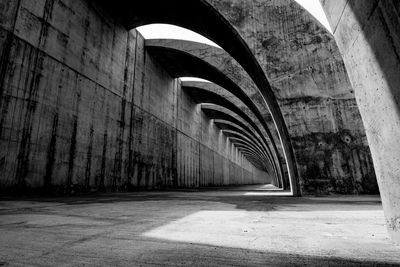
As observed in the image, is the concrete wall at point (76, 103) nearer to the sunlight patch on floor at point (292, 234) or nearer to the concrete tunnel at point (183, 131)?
the concrete tunnel at point (183, 131)

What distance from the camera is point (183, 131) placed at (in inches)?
734

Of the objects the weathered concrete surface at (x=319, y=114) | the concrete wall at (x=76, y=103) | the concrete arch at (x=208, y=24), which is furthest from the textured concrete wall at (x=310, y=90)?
the concrete wall at (x=76, y=103)

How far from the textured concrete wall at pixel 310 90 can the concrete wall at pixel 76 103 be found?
576 cm

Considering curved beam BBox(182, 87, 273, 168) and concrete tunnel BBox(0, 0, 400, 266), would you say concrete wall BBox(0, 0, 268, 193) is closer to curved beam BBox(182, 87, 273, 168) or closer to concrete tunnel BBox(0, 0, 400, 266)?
concrete tunnel BBox(0, 0, 400, 266)

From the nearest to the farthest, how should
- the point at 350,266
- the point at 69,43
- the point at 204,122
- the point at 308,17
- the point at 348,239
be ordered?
the point at 350,266 → the point at 348,239 → the point at 308,17 → the point at 69,43 → the point at 204,122

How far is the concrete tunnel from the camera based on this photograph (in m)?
1.58

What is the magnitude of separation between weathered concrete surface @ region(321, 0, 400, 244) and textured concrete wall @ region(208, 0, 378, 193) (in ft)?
14.7

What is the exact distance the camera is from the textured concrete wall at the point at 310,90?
5801mm

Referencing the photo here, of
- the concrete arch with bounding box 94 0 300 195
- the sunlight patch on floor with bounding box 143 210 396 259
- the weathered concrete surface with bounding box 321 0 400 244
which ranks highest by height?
the concrete arch with bounding box 94 0 300 195

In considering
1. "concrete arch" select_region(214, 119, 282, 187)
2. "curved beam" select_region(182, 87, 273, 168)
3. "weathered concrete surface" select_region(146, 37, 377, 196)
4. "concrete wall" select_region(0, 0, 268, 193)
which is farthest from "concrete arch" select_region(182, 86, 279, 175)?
"weathered concrete surface" select_region(146, 37, 377, 196)

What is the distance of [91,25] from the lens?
9.80 m

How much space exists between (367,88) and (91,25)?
10.9 meters

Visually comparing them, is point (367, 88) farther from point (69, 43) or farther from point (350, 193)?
point (69, 43)

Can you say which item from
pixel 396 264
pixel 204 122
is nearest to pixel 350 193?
pixel 396 264
